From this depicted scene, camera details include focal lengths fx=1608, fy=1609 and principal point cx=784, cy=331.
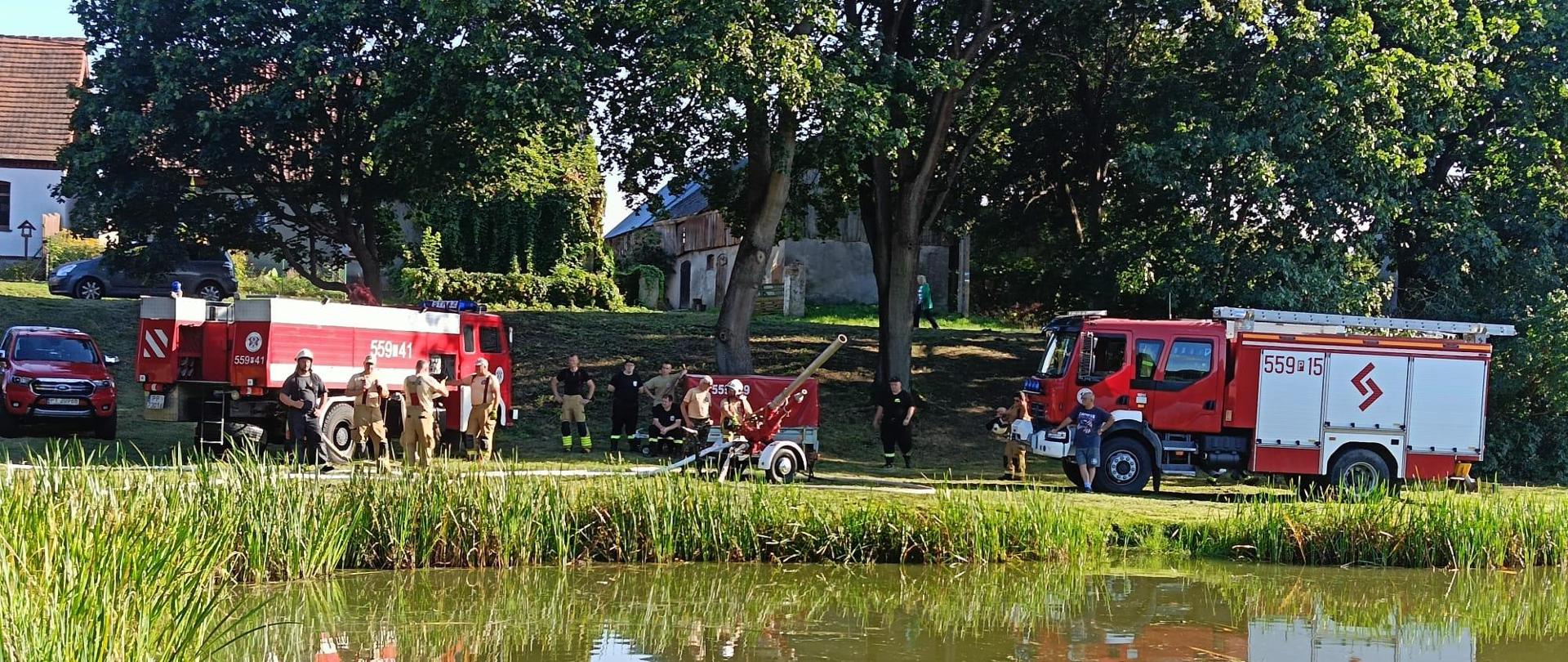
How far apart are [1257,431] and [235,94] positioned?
1795cm

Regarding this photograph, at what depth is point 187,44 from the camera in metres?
27.4

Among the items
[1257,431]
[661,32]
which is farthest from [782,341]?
[1257,431]

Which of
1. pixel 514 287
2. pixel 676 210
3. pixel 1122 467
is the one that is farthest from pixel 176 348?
pixel 676 210

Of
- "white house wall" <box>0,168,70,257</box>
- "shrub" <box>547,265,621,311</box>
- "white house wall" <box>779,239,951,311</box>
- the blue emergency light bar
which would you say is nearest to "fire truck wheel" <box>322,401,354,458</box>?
the blue emergency light bar

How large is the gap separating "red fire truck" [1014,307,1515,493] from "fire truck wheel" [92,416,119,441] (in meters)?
12.2

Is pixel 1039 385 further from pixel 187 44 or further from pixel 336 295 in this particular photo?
pixel 336 295

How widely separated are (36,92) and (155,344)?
28078 mm

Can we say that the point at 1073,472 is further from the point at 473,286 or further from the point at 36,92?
the point at 36,92

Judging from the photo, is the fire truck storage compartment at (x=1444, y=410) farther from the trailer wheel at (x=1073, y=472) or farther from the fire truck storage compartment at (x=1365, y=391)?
the trailer wheel at (x=1073, y=472)

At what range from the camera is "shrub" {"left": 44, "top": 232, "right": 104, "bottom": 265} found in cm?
3800

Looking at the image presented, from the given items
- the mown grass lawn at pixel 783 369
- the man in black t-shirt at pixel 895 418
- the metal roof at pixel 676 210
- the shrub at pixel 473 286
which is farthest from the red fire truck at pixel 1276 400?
the metal roof at pixel 676 210

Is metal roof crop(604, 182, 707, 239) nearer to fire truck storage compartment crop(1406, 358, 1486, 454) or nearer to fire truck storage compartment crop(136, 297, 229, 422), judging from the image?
fire truck storage compartment crop(136, 297, 229, 422)

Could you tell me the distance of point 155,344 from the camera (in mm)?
19469

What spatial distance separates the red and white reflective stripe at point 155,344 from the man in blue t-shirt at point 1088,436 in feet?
36.6
